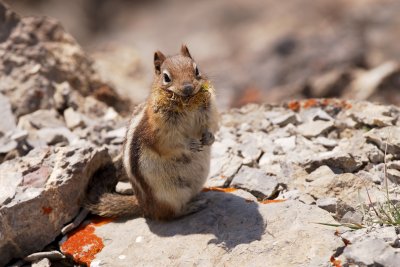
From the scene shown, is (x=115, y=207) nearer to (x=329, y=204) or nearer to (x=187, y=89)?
(x=187, y=89)

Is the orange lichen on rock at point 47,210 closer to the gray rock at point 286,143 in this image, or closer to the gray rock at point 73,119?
the gray rock at point 73,119

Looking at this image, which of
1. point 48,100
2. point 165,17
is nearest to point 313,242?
point 48,100

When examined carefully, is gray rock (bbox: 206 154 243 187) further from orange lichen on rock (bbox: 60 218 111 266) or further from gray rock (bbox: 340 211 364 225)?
gray rock (bbox: 340 211 364 225)

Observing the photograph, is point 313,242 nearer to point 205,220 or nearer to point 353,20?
point 205,220

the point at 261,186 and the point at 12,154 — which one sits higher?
the point at 12,154

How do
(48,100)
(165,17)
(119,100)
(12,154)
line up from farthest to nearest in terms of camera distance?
(165,17) < (119,100) < (48,100) < (12,154)

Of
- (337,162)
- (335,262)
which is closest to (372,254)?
(335,262)
